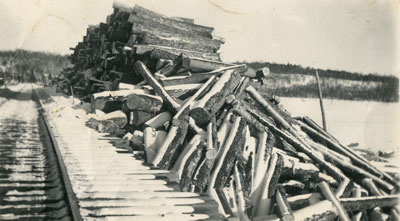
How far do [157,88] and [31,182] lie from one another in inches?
136

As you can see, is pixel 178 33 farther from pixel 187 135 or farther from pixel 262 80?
pixel 187 135

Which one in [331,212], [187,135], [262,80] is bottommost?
[331,212]

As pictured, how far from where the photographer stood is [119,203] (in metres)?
3.24

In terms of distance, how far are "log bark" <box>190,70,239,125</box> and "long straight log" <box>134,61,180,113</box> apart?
2.16ft

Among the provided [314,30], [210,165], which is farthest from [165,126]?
[314,30]

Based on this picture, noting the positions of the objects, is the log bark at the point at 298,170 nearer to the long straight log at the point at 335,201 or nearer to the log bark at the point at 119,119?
the long straight log at the point at 335,201

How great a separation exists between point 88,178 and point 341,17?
6.01 metres

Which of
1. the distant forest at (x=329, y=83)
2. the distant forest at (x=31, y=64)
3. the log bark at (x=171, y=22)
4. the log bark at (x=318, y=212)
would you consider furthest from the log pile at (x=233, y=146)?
the distant forest at (x=31, y=64)

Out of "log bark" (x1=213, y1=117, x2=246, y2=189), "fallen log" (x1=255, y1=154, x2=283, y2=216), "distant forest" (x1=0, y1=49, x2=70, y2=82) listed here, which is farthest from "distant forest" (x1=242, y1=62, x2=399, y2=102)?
"distant forest" (x1=0, y1=49, x2=70, y2=82)

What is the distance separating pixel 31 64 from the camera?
195ft

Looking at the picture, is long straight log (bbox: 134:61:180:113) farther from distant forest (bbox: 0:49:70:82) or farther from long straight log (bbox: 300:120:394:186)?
distant forest (bbox: 0:49:70:82)

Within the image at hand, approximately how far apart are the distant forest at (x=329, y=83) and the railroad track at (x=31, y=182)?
78.0 ft

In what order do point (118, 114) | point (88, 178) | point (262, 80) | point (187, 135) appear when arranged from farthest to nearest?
point (262, 80), point (118, 114), point (187, 135), point (88, 178)

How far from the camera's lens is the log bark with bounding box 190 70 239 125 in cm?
578
